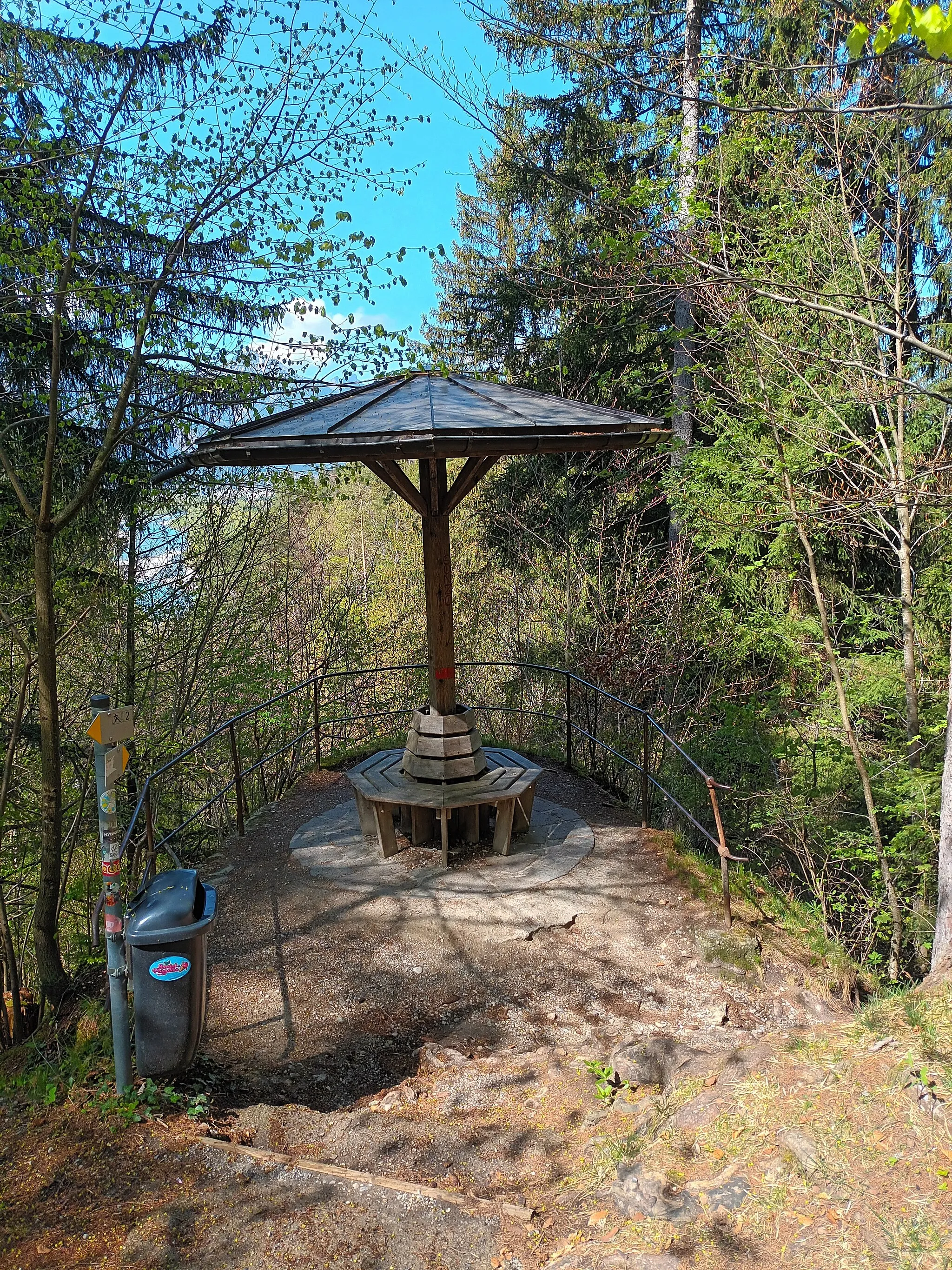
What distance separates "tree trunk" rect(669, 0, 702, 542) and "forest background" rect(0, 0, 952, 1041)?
0.25 ft

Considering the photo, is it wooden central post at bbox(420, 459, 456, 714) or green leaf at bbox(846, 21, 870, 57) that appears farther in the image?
wooden central post at bbox(420, 459, 456, 714)

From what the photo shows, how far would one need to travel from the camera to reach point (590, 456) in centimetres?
1112

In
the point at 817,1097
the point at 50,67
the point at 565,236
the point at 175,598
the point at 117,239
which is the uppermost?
the point at 565,236

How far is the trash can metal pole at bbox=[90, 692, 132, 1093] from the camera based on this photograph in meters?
3.10

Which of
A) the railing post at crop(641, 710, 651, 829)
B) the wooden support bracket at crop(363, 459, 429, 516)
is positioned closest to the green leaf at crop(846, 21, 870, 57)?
the wooden support bracket at crop(363, 459, 429, 516)

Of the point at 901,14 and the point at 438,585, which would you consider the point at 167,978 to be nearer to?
the point at 438,585

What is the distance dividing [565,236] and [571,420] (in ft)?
24.0

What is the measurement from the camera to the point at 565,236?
10828mm

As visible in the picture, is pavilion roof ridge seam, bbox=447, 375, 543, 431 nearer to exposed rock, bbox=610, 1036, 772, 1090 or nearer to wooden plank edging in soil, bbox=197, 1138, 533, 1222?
exposed rock, bbox=610, 1036, 772, 1090

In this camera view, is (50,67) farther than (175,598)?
No

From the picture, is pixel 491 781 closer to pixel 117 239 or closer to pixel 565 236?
pixel 117 239

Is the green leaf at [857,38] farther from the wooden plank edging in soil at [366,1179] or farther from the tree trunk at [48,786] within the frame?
the tree trunk at [48,786]

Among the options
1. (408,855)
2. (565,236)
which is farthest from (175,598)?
(565,236)

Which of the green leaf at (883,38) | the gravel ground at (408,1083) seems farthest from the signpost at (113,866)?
the green leaf at (883,38)
